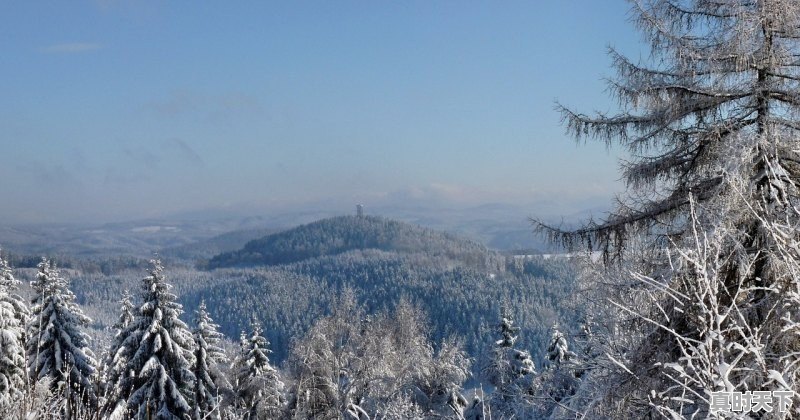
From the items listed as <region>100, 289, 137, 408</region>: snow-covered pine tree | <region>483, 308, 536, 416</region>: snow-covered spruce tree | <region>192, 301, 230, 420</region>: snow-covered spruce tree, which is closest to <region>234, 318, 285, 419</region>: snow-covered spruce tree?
<region>192, 301, 230, 420</region>: snow-covered spruce tree

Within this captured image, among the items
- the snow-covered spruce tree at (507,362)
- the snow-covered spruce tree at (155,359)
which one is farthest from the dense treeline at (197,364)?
the snow-covered spruce tree at (507,362)

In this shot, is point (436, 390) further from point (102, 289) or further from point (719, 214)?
point (102, 289)

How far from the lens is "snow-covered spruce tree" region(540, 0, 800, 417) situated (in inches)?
179

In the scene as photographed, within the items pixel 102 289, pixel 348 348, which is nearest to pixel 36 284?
pixel 348 348

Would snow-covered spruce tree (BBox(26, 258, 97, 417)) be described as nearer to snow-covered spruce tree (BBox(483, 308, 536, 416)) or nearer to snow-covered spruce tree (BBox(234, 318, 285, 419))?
snow-covered spruce tree (BBox(234, 318, 285, 419))

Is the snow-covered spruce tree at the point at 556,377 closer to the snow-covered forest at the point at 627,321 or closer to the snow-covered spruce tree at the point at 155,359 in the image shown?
the snow-covered forest at the point at 627,321

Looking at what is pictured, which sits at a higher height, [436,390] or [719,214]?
[719,214]

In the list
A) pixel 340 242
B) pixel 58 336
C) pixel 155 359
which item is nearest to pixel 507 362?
pixel 155 359

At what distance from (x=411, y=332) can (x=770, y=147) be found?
24054mm

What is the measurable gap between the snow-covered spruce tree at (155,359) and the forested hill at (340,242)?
125 meters

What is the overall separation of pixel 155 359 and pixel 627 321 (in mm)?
13897

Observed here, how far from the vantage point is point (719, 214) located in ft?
15.1

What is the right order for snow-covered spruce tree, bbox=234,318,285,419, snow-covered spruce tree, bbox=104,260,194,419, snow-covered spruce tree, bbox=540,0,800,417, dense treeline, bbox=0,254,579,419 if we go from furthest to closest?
snow-covered spruce tree, bbox=234,318,285,419 < snow-covered spruce tree, bbox=104,260,194,419 < dense treeline, bbox=0,254,579,419 < snow-covered spruce tree, bbox=540,0,800,417

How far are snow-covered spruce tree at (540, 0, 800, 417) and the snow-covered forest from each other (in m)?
0.02
